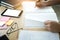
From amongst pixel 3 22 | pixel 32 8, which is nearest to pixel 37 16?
pixel 32 8

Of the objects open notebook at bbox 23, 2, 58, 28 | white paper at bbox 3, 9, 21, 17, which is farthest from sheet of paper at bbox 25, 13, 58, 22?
white paper at bbox 3, 9, 21, 17

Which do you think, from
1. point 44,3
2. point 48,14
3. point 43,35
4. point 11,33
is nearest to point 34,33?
point 43,35

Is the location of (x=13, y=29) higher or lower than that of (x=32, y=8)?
lower

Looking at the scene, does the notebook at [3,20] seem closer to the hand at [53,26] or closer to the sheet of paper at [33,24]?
the sheet of paper at [33,24]

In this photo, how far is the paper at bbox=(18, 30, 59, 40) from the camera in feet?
2.83

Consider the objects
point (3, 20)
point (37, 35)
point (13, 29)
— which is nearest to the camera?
point (37, 35)

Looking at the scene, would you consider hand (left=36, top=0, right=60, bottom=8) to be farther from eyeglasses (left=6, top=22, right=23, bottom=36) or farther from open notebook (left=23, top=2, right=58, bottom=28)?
eyeglasses (left=6, top=22, right=23, bottom=36)

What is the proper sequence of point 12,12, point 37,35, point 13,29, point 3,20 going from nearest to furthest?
1. point 37,35
2. point 13,29
3. point 3,20
4. point 12,12

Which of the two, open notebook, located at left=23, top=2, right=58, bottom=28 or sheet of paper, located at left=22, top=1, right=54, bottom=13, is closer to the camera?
open notebook, located at left=23, top=2, right=58, bottom=28

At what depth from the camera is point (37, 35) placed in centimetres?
88

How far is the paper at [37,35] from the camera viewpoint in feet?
2.83

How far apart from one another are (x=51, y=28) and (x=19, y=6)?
548 mm

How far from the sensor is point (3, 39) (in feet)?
2.78

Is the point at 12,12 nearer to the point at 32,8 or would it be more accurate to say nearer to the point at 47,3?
the point at 32,8
